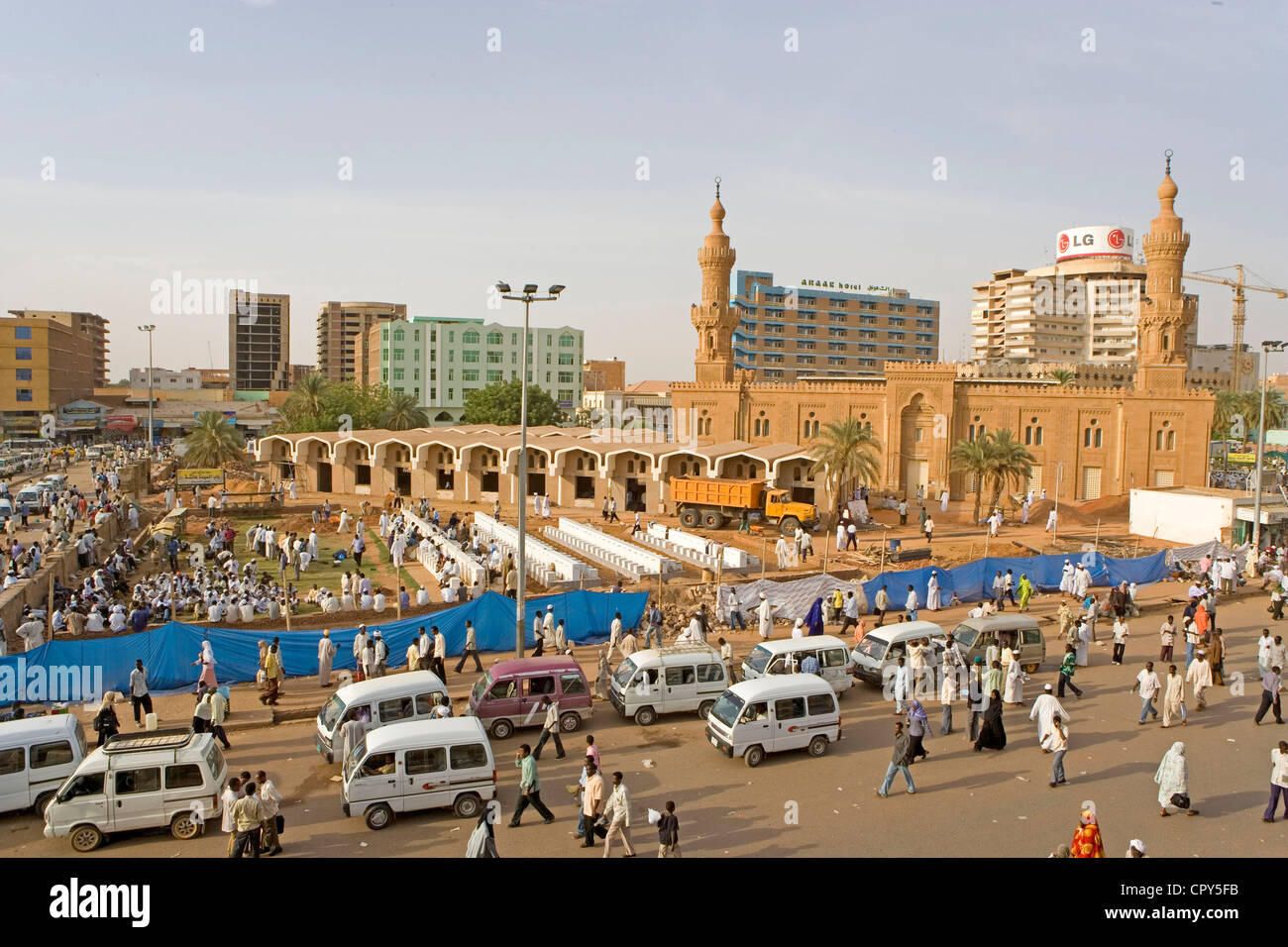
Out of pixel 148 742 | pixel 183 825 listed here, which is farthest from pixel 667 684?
pixel 148 742

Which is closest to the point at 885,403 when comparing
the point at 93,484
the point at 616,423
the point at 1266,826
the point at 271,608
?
the point at 616,423

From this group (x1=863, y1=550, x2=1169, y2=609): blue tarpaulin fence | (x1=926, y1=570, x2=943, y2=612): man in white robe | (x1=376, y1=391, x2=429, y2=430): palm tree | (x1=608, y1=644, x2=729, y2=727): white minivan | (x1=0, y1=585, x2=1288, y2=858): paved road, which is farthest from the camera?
(x1=376, y1=391, x2=429, y2=430): palm tree

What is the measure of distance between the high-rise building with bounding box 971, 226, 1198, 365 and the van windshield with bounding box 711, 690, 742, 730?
119 metres

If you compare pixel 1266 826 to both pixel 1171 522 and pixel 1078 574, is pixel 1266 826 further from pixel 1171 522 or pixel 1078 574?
pixel 1171 522

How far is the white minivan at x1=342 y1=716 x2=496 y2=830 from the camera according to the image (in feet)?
40.1

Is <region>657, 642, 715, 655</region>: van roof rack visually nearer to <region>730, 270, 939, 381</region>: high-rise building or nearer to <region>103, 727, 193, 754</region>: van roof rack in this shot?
<region>103, 727, 193, 754</region>: van roof rack

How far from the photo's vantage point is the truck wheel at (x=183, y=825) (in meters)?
11.9

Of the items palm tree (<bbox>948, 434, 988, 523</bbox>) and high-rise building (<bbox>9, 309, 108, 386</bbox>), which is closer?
palm tree (<bbox>948, 434, 988, 523</bbox>)

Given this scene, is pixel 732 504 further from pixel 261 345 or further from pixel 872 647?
pixel 261 345

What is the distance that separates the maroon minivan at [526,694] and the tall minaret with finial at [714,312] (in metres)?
48.0

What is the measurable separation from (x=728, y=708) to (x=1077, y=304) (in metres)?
129

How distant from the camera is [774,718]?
14.6 m

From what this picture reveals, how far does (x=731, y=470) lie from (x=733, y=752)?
A: 1160 inches

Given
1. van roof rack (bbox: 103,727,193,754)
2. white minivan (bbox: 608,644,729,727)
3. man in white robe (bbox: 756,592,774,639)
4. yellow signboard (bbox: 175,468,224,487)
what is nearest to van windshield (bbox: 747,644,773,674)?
white minivan (bbox: 608,644,729,727)
